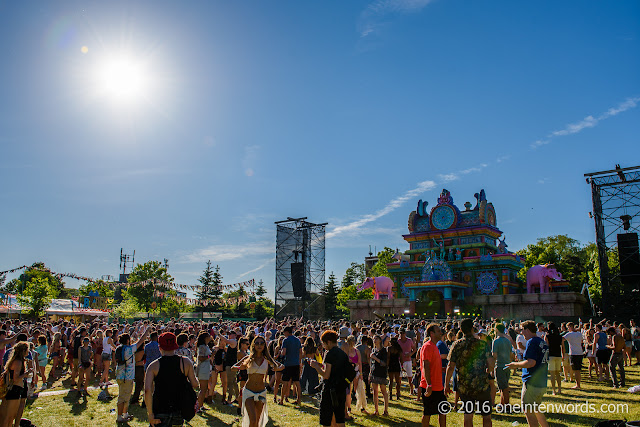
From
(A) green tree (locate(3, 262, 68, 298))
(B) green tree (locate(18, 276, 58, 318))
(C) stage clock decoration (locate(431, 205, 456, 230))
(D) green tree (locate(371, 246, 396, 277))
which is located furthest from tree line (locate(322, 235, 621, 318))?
(A) green tree (locate(3, 262, 68, 298))

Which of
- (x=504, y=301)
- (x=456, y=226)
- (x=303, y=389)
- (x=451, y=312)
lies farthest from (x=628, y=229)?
(x=303, y=389)

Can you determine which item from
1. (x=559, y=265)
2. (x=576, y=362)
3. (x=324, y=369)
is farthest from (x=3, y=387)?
(x=559, y=265)

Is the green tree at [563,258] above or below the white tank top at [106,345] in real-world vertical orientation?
above

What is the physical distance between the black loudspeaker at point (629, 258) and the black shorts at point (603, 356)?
15520 mm

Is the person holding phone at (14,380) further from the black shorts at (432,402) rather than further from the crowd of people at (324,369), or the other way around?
the black shorts at (432,402)

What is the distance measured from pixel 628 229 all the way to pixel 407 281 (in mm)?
22928

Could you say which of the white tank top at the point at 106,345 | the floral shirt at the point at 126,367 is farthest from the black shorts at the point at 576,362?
the white tank top at the point at 106,345

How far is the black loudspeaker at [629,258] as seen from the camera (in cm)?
2538

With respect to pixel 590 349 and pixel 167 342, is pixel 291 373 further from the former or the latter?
pixel 590 349

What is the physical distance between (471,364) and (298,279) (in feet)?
118

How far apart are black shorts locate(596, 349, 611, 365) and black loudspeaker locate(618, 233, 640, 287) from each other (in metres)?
15.5

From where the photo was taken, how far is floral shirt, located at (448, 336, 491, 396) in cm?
584

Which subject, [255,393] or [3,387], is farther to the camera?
[3,387]

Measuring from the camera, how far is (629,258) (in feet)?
84.1
